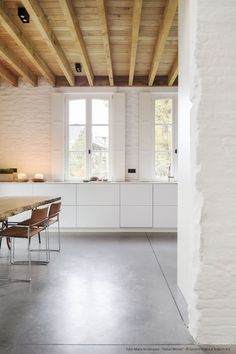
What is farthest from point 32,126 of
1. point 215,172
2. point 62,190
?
point 215,172

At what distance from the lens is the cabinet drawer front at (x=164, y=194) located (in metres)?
6.38

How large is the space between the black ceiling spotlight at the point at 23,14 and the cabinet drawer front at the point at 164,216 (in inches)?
164

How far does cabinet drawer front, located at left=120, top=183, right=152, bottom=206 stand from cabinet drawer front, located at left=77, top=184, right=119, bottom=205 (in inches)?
5.9

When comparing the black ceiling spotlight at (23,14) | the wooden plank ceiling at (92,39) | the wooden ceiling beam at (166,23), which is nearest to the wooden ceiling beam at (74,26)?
the wooden plank ceiling at (92,39)

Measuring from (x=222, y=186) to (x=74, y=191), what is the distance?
14.8 feet

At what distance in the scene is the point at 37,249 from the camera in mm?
5008

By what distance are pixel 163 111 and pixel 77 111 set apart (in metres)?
2.00

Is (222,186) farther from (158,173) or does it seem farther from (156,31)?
(158,173)

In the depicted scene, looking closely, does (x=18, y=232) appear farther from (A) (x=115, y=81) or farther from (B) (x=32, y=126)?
(A) (x=115, y=81)

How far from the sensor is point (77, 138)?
702 centimetres

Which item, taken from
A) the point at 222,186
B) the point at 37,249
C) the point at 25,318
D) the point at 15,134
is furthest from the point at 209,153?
the point at 15,134

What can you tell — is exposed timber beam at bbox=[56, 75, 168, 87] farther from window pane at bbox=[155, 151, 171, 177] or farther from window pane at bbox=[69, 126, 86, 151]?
window pane at bbox=[155, 151, 171, 177]

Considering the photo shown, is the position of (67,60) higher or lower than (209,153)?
higher

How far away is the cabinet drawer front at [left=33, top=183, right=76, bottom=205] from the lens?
21.0 ft
